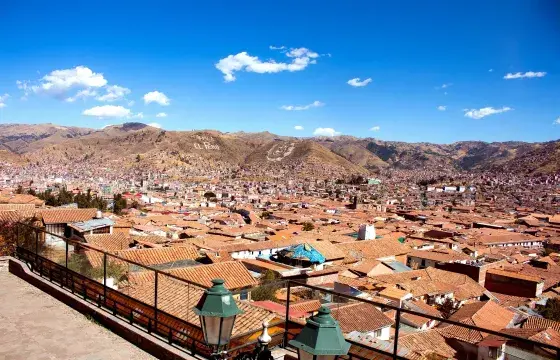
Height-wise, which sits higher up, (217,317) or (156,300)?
(217,317)

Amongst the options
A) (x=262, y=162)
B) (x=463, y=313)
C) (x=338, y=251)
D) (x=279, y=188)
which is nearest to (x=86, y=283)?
(x=463, y=313)

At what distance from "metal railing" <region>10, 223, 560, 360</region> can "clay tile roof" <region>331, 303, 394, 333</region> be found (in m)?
5.21

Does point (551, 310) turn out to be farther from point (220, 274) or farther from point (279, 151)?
point (279, 151)

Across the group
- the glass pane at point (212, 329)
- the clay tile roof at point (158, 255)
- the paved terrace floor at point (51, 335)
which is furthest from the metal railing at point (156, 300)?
the clay tile roof at point (158, 255)

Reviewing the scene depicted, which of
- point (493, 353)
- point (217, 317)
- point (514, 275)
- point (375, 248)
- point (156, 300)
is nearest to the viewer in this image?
point (217, 317)

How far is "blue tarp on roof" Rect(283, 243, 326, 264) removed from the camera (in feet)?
89.6

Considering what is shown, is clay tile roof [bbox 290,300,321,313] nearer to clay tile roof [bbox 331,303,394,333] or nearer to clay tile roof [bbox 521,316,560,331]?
clay tile roof [bbox 331,303,394,333]

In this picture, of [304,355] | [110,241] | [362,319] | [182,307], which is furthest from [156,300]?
[110,241]

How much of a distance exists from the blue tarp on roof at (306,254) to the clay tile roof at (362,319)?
11271 mm

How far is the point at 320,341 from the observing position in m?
2.87

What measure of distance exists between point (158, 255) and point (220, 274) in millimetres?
4509

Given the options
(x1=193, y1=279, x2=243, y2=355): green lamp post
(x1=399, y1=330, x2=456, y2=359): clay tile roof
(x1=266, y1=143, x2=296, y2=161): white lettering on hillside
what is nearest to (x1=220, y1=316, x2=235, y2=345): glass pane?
(x1=193, y1=279, x2=243, y2=355): green lamp post

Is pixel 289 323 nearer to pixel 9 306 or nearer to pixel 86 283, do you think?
pixel 86 283

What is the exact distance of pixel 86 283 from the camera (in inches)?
275
